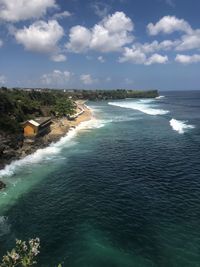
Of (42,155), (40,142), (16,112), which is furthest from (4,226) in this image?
(16,112)

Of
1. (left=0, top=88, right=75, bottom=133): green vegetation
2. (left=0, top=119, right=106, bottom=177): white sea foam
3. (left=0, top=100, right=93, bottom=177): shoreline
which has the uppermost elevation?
(left=0, top=88, right=75, bottom=133): green vegetation

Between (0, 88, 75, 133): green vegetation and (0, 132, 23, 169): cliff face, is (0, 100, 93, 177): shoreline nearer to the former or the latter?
(0, 132, 23, 169): cliff face

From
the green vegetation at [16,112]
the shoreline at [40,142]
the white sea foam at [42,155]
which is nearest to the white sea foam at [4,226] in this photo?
the white sea foam at [42,155]

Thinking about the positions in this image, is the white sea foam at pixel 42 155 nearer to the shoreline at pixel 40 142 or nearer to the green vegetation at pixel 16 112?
the shoreline at pixel 40 142

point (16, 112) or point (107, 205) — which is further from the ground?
point (16, 112)

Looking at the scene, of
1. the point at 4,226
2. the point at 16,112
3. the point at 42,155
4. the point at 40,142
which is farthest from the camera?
the point at 16,112

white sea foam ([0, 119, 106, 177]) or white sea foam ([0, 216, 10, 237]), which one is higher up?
white sea foam ([0, 119, 106, 177])

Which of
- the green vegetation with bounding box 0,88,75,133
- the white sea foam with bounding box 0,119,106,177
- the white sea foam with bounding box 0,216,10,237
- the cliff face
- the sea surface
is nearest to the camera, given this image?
the sea surface

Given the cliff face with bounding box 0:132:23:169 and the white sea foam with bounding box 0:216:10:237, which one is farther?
the cliff face with bounding box 0:132:23:169

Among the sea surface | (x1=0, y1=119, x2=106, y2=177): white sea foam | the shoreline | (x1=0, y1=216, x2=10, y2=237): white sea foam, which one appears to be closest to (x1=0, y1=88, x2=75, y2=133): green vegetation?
the shoreline

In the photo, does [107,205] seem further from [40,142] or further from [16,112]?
[16,112]
